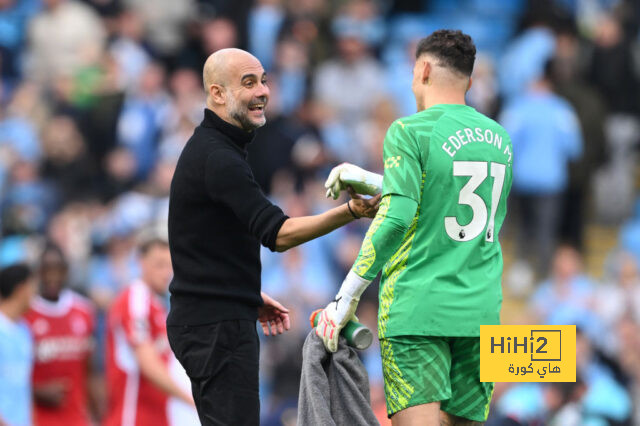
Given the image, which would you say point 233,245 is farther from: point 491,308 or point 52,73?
point 52,73

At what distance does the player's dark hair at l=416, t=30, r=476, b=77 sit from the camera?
5.32m

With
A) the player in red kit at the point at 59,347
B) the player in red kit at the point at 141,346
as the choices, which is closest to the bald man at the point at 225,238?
the player in red kit at the point at 141,346

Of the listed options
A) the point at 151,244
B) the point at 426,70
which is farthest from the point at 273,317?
the point at 151,244

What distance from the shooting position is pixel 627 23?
15.4 meters

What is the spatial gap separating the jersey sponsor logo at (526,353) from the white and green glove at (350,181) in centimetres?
A: 81

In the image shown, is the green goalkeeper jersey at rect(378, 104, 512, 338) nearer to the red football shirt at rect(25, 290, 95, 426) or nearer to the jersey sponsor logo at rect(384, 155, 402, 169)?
the jersey sponsor logo at rect(384, 155, 402, 169)

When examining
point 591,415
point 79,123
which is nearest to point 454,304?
point 591,415

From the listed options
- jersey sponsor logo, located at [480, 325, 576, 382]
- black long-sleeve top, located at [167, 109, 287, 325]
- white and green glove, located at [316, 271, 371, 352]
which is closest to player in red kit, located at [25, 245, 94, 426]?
black long-sleeve top, located at [167, 109, 287, 325]

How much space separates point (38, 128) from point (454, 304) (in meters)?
9.15

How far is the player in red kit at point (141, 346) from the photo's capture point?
7.78 meters

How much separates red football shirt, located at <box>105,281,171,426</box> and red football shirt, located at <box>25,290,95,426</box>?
2.28 feet

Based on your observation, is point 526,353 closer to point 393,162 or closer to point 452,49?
point 393,162

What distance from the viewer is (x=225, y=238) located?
5.21 metres

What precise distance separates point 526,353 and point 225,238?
5.03 feet
